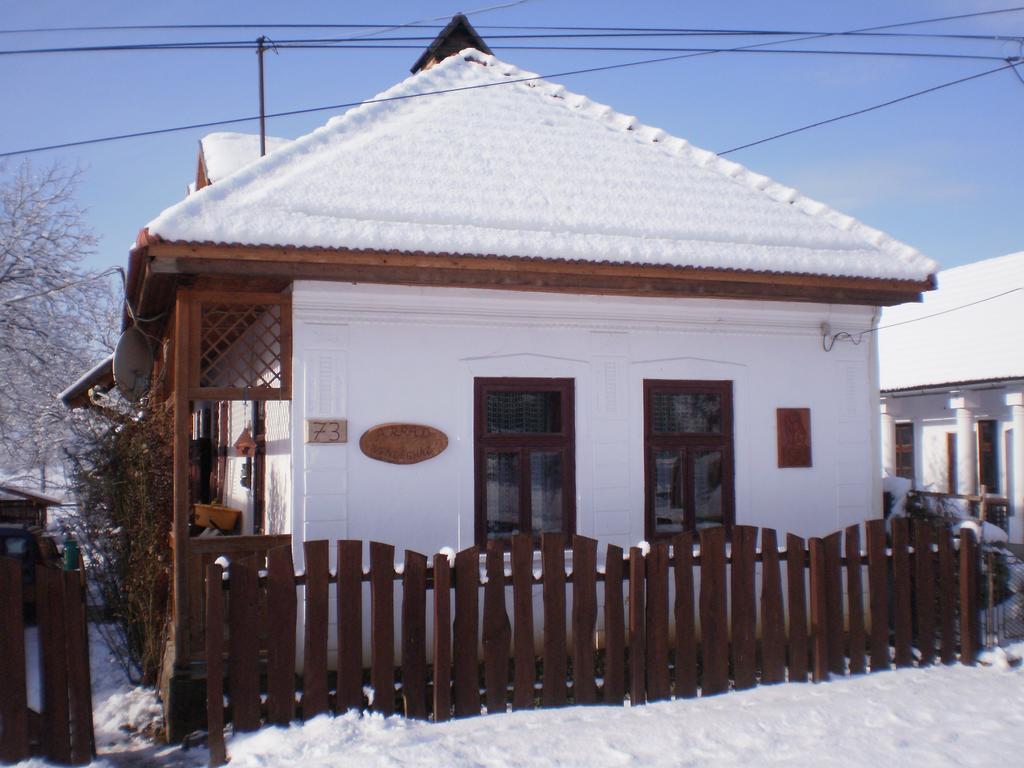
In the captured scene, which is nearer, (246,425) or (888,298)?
(888,298)

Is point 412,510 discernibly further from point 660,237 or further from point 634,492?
point 660,237

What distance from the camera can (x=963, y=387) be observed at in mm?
15930

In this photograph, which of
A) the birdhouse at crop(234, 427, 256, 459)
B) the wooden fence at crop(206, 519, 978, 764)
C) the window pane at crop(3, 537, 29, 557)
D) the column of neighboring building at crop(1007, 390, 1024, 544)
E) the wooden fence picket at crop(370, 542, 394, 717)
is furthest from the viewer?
the column of neighboring building at crop(1007, 390, 1024, 544)

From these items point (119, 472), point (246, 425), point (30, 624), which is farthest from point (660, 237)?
point (30, 624)

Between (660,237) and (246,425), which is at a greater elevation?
(660,237)

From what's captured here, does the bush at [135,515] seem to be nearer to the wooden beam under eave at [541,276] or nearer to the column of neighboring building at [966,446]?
the wooden beam under eave at [541,276]

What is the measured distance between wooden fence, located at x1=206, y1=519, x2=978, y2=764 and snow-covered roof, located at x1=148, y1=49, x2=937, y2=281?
7.27 ft

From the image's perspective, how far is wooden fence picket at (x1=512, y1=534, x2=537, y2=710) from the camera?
574 cm

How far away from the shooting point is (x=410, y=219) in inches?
270

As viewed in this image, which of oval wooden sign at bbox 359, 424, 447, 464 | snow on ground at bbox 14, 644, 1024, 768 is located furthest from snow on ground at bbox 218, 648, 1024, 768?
oval wooden sign at bbox 359, 424, 447, 464

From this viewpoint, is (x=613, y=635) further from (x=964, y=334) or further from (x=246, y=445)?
(x=964, y=334)

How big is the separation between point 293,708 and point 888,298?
592cm

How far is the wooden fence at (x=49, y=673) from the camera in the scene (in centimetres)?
506

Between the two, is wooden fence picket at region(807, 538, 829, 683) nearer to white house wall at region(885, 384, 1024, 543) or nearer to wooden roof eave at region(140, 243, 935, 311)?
wooden roof eave at region(140, 243, 935, 311)
